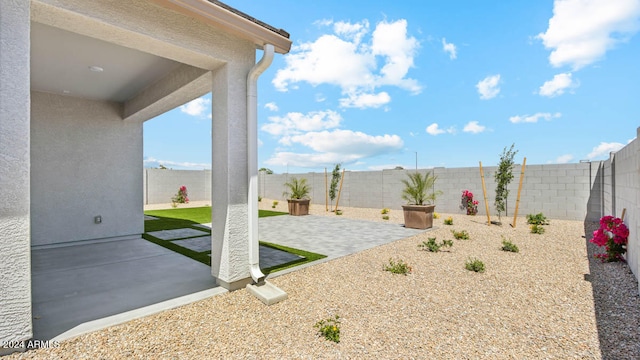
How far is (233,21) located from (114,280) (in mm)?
3526

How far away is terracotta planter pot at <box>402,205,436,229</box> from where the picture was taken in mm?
7629

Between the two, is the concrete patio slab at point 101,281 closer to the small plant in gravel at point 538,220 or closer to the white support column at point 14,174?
the white support column at point 14,174

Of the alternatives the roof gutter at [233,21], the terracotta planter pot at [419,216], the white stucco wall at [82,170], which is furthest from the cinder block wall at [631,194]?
the white stucco wall at [82,170]

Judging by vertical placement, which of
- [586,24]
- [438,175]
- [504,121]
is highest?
[586,24]

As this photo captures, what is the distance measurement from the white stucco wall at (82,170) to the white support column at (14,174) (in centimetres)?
430

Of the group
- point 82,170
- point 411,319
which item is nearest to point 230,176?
point 411,319

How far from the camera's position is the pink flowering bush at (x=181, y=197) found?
15697 mm

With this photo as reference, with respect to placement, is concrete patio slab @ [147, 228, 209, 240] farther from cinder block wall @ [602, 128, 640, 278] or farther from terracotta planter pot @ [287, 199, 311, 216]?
cinder block wall @ [602, 128, 640, 278]

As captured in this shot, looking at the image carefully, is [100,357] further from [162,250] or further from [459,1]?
[459,1]

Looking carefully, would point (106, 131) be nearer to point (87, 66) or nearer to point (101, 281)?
point (87, 66)

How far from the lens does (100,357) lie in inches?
80.0

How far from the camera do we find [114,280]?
3561mm

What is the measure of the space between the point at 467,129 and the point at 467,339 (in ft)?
45.5

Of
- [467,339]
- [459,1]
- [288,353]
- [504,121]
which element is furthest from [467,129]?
[288,353]
